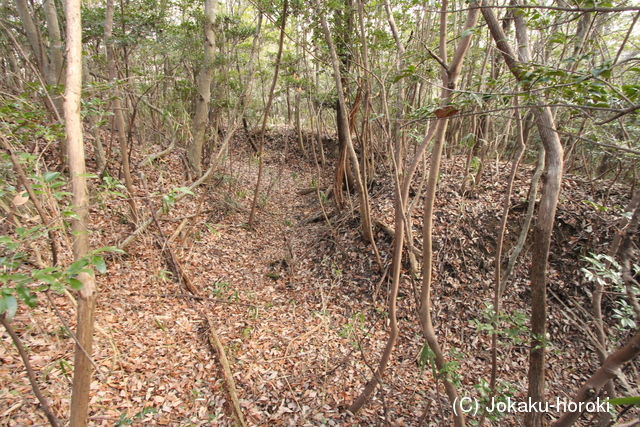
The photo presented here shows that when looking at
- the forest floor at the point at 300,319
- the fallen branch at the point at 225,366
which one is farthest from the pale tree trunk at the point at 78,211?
the fallen branch at the point at 225,366

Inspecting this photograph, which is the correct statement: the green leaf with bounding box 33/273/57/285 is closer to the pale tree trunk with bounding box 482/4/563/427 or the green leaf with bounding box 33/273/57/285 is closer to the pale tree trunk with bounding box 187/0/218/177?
the pale tree trunk with bounding box 482/4/563/427

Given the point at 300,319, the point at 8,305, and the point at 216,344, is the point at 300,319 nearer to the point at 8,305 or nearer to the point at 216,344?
the point at 216,344

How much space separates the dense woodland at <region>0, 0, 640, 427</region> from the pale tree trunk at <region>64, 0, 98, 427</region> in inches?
0.5

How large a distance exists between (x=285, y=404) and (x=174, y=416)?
3.78 feet

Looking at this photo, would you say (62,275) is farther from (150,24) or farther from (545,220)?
(150,24)

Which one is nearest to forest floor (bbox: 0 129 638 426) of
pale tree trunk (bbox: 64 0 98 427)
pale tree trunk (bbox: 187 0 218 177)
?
pale tree trunk (bbox: 64 0 98 427)

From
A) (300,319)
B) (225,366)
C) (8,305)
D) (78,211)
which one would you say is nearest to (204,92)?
(300,319)

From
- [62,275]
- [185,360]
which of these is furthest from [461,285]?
[62,275]

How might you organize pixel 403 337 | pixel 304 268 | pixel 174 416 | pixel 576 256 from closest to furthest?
pixel 174 416 < pixel 403 337 < pixel 576 256 < pixel 304 268

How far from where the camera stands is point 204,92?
7328mm

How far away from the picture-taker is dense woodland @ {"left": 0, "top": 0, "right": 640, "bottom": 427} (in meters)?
1.77

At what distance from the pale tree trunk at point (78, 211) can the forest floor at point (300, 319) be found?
0.39 meters

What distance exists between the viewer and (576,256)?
4996mm

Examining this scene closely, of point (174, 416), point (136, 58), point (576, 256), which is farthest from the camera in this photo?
point (136, 58)
